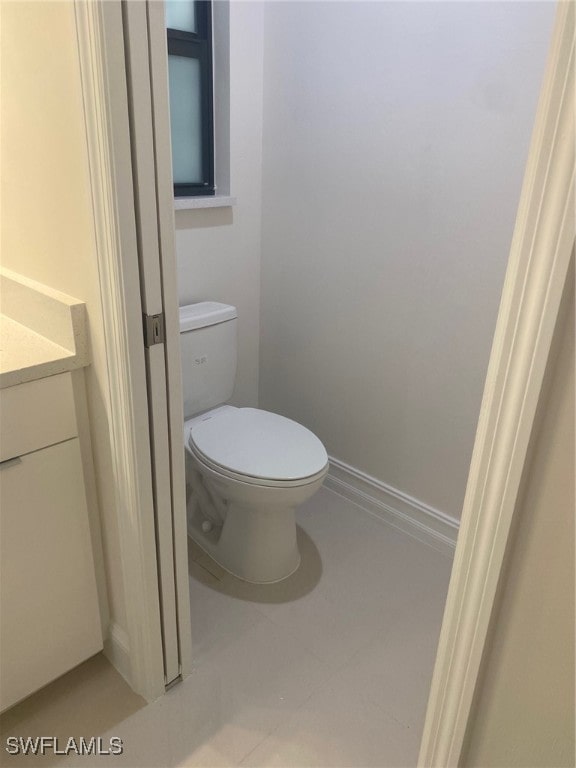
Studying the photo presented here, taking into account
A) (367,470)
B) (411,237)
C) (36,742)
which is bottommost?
(36,742)

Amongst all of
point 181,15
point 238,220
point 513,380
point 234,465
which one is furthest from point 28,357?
point 181,15

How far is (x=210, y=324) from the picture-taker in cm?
191

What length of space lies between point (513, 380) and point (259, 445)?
1149 mm

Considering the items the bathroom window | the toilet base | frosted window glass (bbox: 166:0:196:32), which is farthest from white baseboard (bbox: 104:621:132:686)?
frosted window glass (bbox: 166:0:196:32)

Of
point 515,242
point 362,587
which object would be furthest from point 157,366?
point 362,587

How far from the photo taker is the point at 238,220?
7.00ft

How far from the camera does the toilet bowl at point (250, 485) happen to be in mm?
1645

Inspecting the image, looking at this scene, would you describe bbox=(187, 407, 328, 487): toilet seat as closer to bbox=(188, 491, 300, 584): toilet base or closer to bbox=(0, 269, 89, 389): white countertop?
bbox=(188, 491, 300, 584): toilet base

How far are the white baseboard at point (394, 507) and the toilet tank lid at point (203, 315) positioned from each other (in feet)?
2.49

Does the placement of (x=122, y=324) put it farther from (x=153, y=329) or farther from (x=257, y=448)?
(x=257, y=448)

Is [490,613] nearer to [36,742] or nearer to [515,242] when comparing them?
[515,242]

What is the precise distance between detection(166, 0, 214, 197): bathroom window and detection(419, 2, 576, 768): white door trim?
1513mm

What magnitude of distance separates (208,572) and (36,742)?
→ 2.20ft

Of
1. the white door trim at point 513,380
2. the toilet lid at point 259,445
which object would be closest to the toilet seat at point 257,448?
the toilet lid at point 259,445
